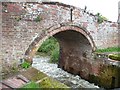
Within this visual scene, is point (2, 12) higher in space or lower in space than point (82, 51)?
higher

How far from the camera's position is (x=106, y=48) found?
1533 cm

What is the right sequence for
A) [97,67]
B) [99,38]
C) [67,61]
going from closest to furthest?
[97,67] → [99,38] → [67,61]

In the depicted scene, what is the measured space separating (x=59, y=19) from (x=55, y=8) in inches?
24.1

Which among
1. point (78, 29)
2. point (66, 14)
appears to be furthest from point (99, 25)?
point (66, 14)

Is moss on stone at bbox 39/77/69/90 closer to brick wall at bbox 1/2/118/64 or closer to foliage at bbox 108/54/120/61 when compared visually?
brick wall at bbox 1/2/118/64

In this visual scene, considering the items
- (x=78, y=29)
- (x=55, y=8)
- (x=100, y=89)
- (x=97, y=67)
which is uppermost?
(x=55, y=8)

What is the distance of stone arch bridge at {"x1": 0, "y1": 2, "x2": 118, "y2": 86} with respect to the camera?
36.4 feet

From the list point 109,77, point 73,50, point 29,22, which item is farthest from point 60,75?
point 29,22

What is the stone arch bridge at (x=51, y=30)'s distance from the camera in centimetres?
1110

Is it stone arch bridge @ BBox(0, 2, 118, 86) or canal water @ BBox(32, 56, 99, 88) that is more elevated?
stone arch bridge @ BBox(0, 2, 118, 86)

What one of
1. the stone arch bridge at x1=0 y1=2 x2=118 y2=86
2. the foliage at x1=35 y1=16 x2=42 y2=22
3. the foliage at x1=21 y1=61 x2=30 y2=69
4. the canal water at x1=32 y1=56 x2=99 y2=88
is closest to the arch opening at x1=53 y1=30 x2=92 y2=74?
the stone arch bridge at x1=0 y1=2 x2=118 y2=86

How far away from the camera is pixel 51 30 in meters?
12.6

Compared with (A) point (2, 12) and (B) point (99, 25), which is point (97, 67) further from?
(A) point (2, 12)

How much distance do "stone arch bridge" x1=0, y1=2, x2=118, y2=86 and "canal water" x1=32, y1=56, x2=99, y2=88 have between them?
56 centimetres
